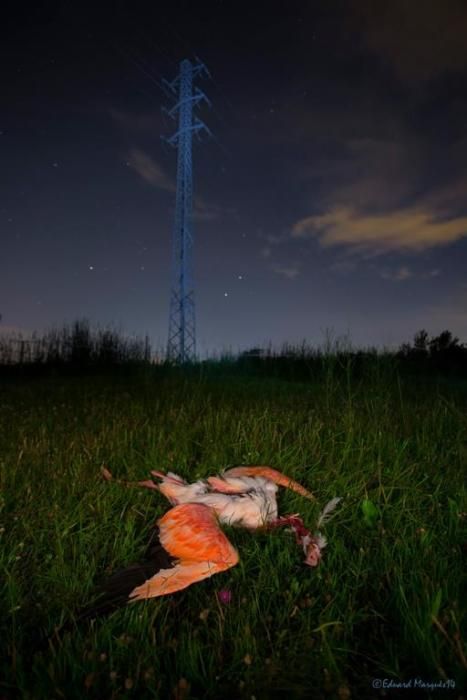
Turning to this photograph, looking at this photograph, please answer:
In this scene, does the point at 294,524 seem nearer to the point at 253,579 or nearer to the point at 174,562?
the point at 253,579

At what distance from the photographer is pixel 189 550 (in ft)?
6.57

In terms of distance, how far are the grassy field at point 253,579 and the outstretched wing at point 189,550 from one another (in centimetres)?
7

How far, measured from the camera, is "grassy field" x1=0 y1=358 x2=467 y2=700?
149 centimetres


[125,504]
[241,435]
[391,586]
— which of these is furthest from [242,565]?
[241,435]

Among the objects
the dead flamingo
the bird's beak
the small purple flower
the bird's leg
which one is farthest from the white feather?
the small purple flower

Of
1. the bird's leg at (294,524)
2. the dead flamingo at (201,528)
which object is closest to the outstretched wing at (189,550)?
the dead flamingo at (201,528)

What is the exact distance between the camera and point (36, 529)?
2400mm

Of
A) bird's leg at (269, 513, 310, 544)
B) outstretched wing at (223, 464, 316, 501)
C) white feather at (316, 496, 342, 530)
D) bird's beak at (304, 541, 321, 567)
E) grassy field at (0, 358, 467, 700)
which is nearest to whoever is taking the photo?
grassy field at (0, 358, 467, 700)

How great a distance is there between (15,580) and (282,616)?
1123mm

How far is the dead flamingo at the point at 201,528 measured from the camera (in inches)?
73.5

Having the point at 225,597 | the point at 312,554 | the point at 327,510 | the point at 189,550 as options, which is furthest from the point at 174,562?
the point at 327,510

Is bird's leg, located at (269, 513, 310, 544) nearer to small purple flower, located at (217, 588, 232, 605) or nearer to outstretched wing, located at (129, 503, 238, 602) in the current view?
outstretched wing, located at (129, 503, 238, 602)

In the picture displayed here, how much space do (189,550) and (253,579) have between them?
316 mm

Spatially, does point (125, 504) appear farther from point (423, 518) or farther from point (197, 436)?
point (423, 518)
